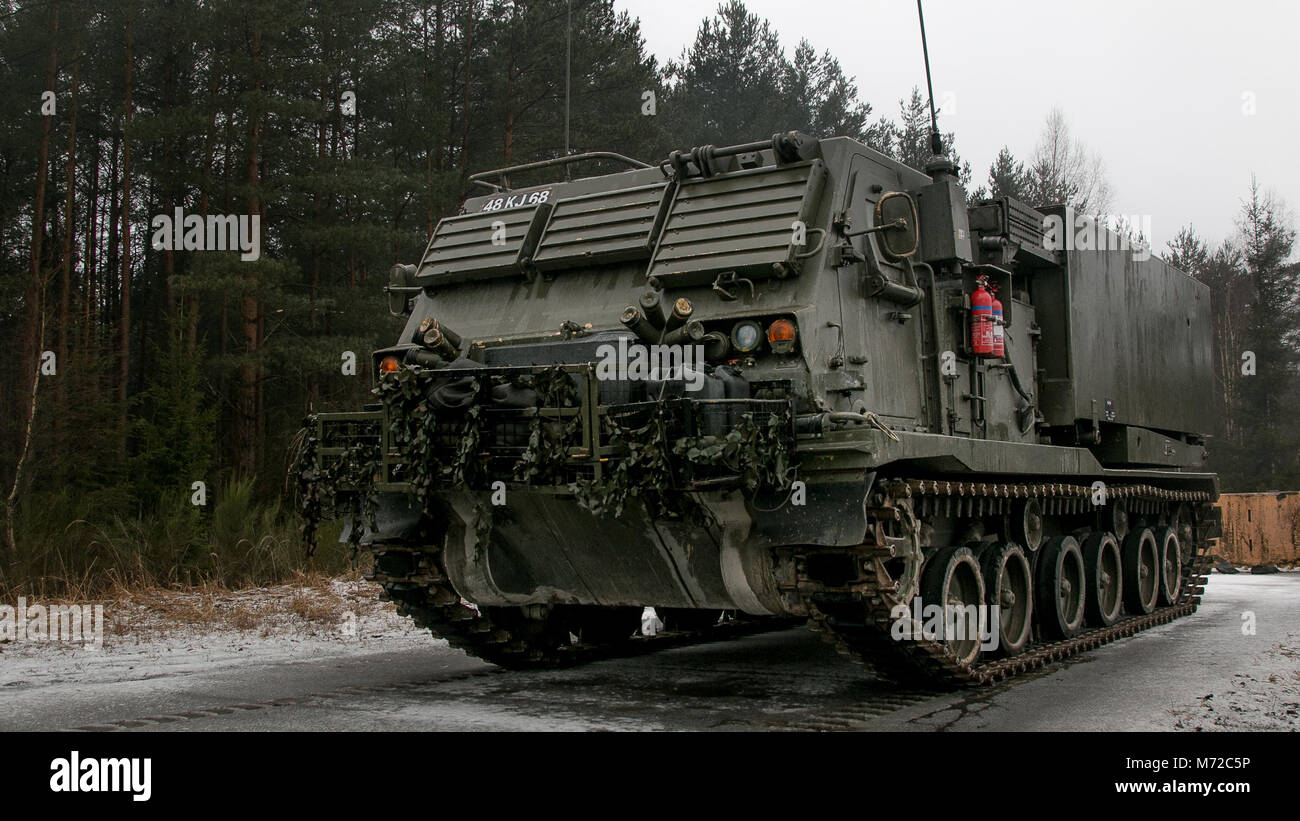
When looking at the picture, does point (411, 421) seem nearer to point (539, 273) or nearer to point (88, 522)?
A: point (539, 273)

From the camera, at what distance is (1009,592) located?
8422 millimetres

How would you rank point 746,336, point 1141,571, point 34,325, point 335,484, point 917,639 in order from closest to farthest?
point 917,639 → point 746,336 → point 335,484 → point 1141,571 → point 34,325

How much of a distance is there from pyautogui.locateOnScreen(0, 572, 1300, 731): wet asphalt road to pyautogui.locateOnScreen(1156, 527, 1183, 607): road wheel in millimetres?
2012

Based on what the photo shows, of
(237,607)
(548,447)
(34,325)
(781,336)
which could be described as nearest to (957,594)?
(781,336)

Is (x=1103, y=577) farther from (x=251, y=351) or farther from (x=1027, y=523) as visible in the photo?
(x=251, y=351)

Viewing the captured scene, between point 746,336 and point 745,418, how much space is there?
1.17 metres

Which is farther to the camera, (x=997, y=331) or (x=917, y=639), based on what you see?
(x=997, y=331)

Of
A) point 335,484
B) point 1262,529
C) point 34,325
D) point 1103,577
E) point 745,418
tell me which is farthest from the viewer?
point 1262,529

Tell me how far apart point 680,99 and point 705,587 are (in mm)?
26745

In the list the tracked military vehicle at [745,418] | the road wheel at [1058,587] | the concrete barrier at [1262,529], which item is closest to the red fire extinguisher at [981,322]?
the tracked military vehicle at [745,418]

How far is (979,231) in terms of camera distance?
8562 millimetres

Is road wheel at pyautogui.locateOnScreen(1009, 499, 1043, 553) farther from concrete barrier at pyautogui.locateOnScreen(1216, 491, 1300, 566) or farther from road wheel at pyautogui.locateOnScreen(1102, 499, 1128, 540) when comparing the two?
concrete barrier at pyautogui.locateOnScreen(1216, 491, 1300, 566)

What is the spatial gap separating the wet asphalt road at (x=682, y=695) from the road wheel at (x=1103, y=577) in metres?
0.43

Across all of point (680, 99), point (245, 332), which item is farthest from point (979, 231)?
point (680, 99)
